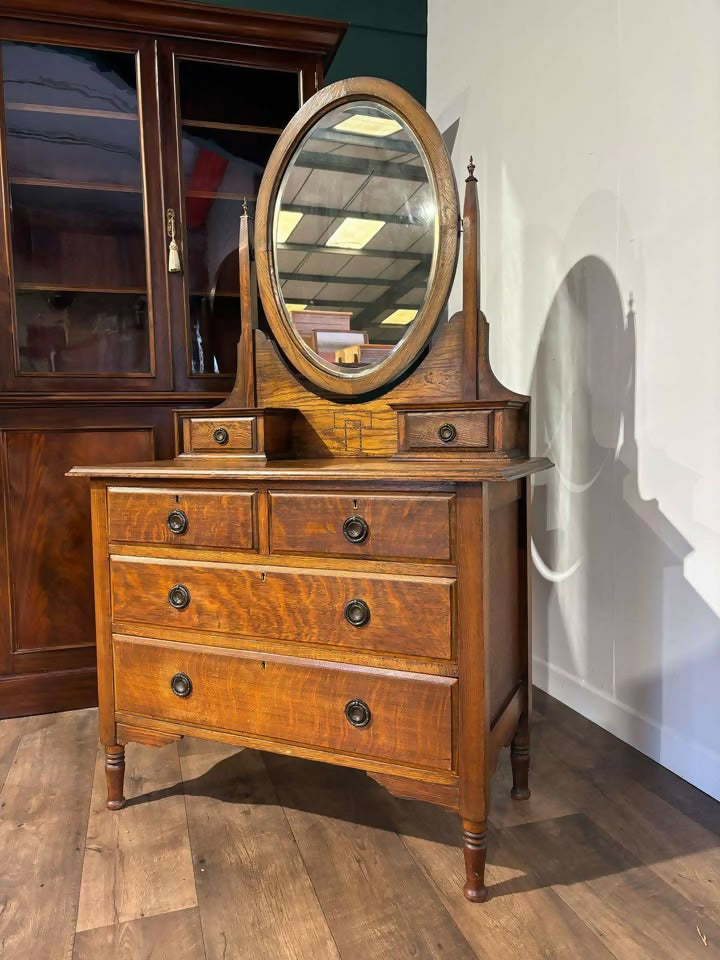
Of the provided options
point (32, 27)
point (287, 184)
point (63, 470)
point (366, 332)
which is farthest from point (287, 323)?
point (32, 27)

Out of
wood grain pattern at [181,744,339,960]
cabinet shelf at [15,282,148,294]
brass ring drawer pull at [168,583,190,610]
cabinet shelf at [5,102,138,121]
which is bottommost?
wood grain pattern at [181,744,339,960]

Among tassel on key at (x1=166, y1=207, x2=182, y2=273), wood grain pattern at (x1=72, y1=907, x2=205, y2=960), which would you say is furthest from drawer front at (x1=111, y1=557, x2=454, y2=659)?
tassel on key at (x1=166, y1=207, x2=182, y2=273)

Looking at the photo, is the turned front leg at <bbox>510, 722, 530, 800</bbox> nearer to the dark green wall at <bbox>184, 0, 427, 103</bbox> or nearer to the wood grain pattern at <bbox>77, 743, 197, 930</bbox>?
the wood grain pattern at <bbox>77, 743, 197, 930</bbox>

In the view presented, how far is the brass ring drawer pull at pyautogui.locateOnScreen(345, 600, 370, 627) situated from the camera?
1588 millimetres

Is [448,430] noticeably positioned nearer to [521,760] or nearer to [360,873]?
[521,760]

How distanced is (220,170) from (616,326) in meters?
1.56

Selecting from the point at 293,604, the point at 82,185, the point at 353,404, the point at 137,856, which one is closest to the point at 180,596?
the point at 293,604

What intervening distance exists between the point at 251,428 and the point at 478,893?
1.25 m

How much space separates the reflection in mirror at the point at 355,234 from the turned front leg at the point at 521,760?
1.08 m

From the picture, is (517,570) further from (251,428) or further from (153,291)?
(153,291)

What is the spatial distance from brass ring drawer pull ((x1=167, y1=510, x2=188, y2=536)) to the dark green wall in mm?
2288

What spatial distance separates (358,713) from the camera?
1608 millimetres

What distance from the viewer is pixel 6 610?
8.22 feet

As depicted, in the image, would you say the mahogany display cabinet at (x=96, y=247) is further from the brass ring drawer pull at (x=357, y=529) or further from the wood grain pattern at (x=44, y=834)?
the brass ring drawer pull at (x=357, y=529)
